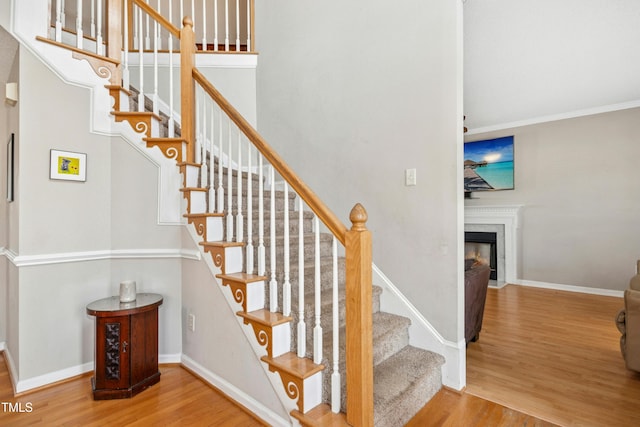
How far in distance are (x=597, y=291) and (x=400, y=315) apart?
4204 millimetres

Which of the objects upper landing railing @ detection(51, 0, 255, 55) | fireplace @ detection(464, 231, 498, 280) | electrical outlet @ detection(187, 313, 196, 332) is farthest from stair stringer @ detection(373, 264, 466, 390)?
fireplace @ detection(464, 231, 498, 280)

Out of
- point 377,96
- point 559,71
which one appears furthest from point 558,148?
point 377,96

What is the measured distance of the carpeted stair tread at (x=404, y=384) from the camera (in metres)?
1.69

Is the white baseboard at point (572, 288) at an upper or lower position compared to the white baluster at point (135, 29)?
lower

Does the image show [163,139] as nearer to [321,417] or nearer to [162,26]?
[162,26]

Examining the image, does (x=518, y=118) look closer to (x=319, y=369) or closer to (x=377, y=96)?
(x=377, y=96)

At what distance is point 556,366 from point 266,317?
2.35 meters

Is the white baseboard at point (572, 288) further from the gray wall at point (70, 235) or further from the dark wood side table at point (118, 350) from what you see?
the dark wood side table at point (118, 350)

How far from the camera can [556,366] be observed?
2475mm

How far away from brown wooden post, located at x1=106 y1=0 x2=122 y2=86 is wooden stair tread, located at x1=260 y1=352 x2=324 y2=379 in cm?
239

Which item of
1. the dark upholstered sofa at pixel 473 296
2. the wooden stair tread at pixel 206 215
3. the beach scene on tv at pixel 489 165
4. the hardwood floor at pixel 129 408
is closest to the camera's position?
the hardwood floor at pixel 129 408

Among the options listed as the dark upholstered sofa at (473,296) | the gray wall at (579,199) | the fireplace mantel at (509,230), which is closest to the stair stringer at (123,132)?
the dark upholstered sofa at (473,296)

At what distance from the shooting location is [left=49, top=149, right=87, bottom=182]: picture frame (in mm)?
2210

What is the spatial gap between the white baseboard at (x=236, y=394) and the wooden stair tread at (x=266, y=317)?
1.73 feet
